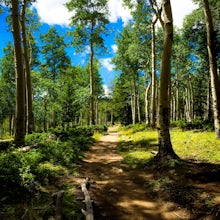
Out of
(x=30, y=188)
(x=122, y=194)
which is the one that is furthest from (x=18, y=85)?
(x=122, y=194)

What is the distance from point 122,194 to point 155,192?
975 millimetres

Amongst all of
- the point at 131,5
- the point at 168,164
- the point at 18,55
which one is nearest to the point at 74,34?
the point at 131,5

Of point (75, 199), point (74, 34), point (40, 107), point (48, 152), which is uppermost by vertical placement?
point (74, 34)

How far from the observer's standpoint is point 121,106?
142 ft

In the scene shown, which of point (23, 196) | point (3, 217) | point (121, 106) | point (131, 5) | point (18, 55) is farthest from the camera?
point (121, 106)

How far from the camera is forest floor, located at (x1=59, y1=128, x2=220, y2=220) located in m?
5.16

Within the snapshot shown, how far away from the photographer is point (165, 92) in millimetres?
8594

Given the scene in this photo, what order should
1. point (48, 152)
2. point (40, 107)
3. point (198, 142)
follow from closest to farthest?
point (48, 152) → point (198, 142) → point (40, 107)

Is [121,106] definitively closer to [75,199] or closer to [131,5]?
[131,5]

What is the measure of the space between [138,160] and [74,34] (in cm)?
1872

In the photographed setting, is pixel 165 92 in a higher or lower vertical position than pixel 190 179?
higher

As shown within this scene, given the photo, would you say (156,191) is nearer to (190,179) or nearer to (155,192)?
(155,192)

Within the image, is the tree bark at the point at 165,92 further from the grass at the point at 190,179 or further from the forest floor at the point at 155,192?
the forest floor at the point at 155,192

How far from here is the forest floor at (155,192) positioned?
516 cm
